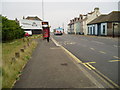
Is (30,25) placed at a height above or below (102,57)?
above

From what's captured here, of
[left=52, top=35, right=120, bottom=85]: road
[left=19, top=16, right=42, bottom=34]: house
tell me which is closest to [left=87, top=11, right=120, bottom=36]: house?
[left=52, top=35, right=120, bottom=85]: road

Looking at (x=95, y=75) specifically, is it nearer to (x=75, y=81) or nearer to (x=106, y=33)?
(x=75, y=81)

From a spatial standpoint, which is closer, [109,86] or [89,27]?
[109,86]

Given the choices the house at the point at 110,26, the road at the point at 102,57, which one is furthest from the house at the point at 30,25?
the road at the point at 102,57

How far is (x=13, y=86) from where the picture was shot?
454 centimetres

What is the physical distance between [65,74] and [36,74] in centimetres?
128

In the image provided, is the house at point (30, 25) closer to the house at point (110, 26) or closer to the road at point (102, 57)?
the house at point (110, 26)

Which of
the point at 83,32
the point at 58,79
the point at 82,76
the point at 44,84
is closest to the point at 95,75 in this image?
the point at 82,76

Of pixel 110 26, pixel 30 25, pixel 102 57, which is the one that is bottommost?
pixel 102 57

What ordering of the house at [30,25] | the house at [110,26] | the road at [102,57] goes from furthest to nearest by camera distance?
the house at [30,25] → the house at [110,26] → the road at [102,57]

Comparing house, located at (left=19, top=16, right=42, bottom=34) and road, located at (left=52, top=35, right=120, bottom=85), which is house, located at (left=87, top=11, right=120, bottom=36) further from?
house, located at (left=19, top=16, right=42, bottom=34)

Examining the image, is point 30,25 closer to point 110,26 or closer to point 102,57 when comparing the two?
point 110,26

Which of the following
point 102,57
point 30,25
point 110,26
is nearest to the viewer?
point 102,57

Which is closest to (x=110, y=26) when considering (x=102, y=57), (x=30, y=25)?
(x=102, y=57)
